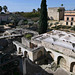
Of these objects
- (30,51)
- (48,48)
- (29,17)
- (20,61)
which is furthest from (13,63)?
(29,17)

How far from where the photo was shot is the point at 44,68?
1477 centimetres

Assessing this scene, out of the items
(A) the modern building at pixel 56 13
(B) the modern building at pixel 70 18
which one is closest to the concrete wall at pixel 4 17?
(A) the modern building at pixel 56 13

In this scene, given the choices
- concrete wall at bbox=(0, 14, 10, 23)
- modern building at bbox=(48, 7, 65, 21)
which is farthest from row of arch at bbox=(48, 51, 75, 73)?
modern building at bbox=(48, 7, 65, 21)

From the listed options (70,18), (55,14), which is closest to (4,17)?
(55,14)

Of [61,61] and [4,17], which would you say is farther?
[4,17]

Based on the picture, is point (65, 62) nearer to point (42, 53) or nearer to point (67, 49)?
point (67, 49)

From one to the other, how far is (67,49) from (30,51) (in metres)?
5.49

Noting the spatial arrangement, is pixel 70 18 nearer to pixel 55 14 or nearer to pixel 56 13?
pixel 56 13

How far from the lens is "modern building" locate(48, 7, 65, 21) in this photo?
173 ft

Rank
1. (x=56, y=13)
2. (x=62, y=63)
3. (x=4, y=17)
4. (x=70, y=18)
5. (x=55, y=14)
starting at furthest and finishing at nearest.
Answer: (x=55, y=14) → (x=56, y=13) → (x=4, y=17) → (x=70, y=18) → (x=62, y=63)

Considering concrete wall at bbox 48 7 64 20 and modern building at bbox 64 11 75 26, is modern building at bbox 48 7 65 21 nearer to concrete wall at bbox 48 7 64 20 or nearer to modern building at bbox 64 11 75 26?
concrete wall at bbox 48 7 64 20

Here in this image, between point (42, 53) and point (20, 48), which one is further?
point (20, 48)

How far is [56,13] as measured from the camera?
178ft

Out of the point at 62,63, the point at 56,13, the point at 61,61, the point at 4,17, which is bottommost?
the point at 62,63
